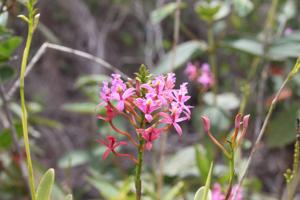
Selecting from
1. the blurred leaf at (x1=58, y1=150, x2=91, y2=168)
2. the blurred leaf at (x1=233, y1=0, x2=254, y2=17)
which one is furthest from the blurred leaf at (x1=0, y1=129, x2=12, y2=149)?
the blurred leaf at (x1=233, y1=0, x2=254, y2=17)

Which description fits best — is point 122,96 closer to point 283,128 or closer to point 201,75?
point 201,75

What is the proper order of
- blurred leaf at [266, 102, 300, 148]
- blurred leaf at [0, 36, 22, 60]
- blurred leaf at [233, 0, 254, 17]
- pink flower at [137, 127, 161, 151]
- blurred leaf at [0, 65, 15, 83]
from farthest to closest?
blurred leaf at [266, 102, 300, 148], blurred leaf at [233, 0, 254, 17], blurred leaf at [0, 65, 15, 83], blurred leaf at [0, 36, 22, 60], pink flower at [137, 127, 161, 151]

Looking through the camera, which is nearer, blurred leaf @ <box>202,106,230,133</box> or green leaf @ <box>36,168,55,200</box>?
green leaf @ <box>36,168,55,200</box>

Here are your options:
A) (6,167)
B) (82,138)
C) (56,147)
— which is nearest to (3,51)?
(6,167)

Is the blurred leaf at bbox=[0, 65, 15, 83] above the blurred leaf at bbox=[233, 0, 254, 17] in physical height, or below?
below

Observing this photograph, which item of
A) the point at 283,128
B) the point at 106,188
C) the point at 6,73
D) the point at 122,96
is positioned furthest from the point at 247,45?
the point at 122,96

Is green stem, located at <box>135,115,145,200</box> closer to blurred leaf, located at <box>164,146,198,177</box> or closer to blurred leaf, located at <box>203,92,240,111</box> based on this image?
blurred leaf, located at <box>164,146,198,177</box>

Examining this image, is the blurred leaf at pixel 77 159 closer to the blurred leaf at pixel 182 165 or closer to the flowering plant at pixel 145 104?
the blurred leaf at pixel 182 165

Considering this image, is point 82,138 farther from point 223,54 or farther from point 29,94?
point 223,54
